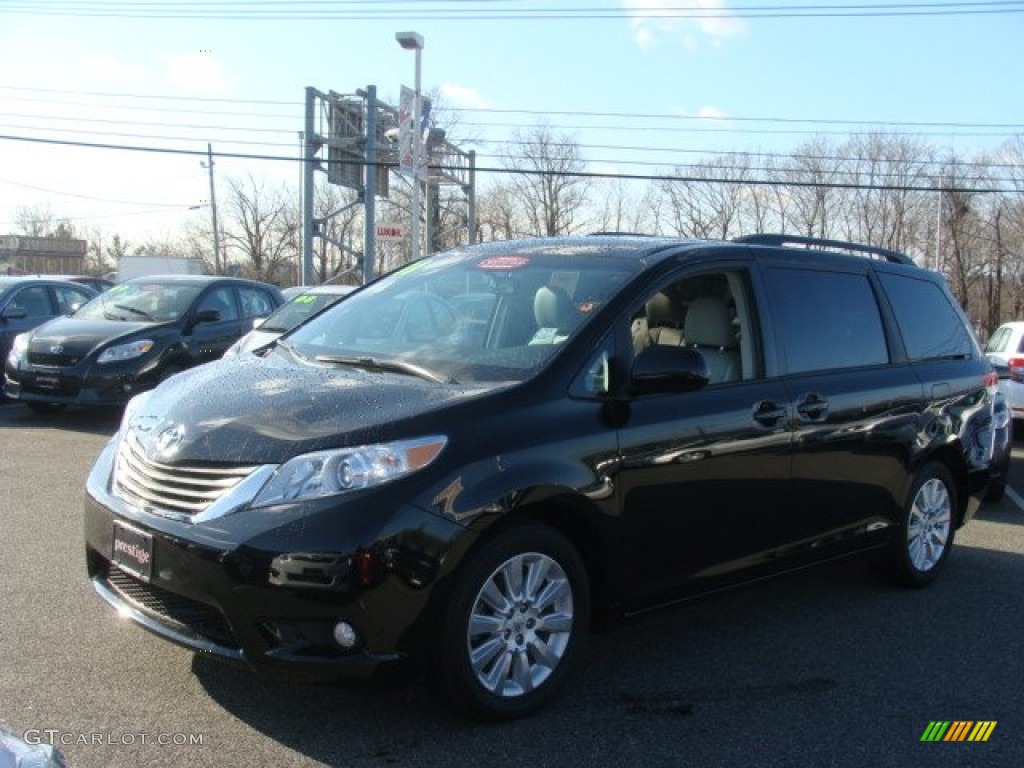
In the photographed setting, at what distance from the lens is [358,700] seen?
3590 mm

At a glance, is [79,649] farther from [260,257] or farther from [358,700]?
[260,257]

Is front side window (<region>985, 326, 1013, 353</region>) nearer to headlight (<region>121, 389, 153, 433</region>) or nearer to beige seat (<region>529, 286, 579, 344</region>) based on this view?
beige seat (<region>529, 286, 579, 344</region>)

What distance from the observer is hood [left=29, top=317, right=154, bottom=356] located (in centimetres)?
1024

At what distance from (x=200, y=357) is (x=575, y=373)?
27.2 feet

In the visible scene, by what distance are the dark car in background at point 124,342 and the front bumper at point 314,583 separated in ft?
24.3

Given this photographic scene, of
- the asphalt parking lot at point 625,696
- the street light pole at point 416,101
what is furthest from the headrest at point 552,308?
the street light pole at point 416,101

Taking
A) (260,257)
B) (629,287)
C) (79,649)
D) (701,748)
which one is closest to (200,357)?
(79,649)

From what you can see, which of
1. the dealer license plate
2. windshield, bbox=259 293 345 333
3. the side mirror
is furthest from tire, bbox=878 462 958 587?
windshield, bbox=259 293 345 333

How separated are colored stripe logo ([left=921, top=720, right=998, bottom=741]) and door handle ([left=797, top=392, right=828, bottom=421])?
4.88 ft

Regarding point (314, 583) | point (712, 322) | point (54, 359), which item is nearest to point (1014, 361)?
point (712, 322)

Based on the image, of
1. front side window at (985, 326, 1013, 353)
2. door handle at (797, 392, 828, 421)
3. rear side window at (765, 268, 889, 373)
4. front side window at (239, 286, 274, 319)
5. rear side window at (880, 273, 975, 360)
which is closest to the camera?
door handle at (797, 392, 828, 421)

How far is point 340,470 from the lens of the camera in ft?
10.4

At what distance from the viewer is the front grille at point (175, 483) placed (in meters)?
3.23

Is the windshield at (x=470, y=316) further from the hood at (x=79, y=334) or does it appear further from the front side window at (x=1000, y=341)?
the front side window at (x=1000, y=341)
